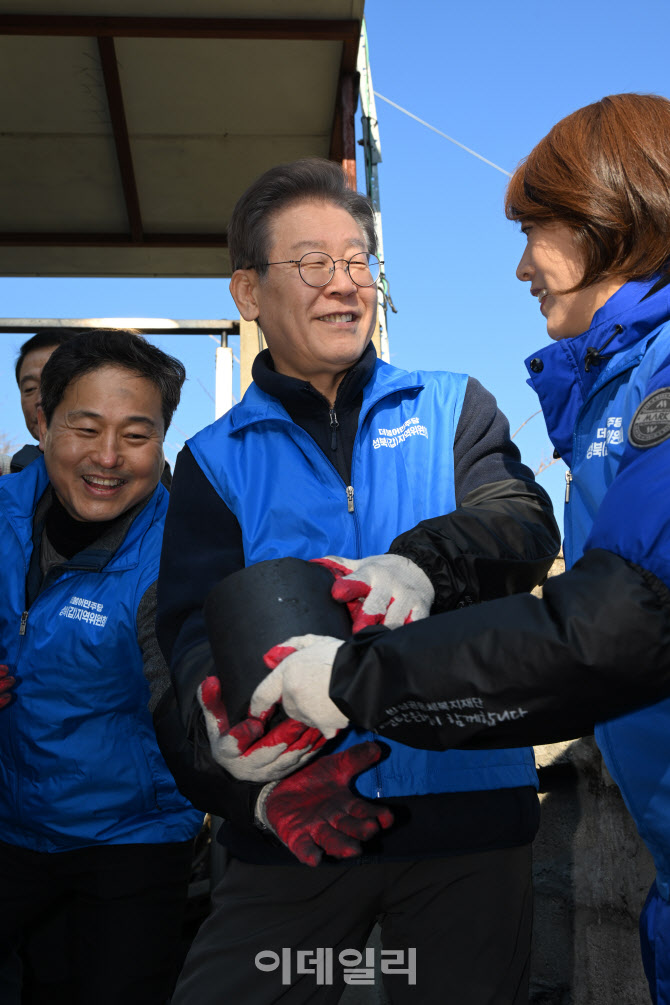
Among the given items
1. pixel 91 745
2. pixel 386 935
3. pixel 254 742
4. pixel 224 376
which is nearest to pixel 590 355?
pixel 254 742

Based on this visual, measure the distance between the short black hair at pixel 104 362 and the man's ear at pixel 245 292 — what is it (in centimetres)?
60

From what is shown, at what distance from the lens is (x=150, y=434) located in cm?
283

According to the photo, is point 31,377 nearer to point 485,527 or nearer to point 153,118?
point 153,118

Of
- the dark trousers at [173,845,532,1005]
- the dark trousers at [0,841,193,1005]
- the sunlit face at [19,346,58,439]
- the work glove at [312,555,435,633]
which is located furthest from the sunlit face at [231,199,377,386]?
the sunlit face at [19,346,58,439]

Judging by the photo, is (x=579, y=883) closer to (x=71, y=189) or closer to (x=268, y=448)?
(x=268, y=448)

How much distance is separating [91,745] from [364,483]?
1.13 m

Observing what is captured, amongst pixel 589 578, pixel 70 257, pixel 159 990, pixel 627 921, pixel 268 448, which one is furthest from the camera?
pixel 70 257

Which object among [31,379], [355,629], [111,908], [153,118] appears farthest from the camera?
[153,118]

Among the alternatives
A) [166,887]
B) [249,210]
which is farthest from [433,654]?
[166,887]

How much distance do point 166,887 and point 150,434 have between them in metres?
1.28

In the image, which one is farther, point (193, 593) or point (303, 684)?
point (193, 593)

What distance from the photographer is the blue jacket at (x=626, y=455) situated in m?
1.28

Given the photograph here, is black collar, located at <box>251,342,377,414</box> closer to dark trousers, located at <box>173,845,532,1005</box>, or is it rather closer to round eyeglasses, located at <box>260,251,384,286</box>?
round eyeglasses, located at <box>260,251,384,286</box>

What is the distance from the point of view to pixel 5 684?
2492 millimetres
